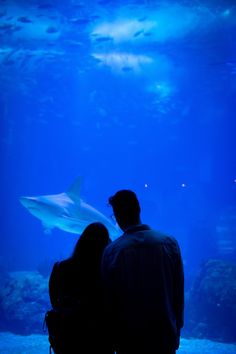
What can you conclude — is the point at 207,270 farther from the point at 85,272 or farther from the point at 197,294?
the point at 85,272

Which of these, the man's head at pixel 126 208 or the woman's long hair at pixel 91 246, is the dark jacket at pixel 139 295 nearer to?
the woman's long hair at pixel 91 246

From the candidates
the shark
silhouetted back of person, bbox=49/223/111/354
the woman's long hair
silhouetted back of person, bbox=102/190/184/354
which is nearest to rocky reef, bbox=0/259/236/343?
the shark

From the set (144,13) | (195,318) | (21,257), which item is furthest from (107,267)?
(21,257)

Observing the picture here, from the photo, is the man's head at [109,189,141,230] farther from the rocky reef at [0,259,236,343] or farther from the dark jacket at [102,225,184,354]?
the rocky reef at [0,259,236,343]

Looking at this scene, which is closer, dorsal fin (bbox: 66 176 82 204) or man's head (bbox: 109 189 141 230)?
man's head (bbox: 109 189 141 230)

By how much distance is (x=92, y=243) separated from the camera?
289cm

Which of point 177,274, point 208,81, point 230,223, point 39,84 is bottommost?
point 177,274

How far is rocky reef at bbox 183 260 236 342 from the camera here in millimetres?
12831

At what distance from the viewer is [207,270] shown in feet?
52.1

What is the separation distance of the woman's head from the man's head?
0.23 m

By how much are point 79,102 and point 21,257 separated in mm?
Result: 20680

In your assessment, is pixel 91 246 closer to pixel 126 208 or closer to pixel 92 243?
pixel 92 243

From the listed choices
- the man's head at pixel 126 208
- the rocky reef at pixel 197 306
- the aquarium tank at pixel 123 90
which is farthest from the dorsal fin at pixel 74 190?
the man's head at pixel 126 208

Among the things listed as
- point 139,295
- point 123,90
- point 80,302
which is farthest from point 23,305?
point 123,90
